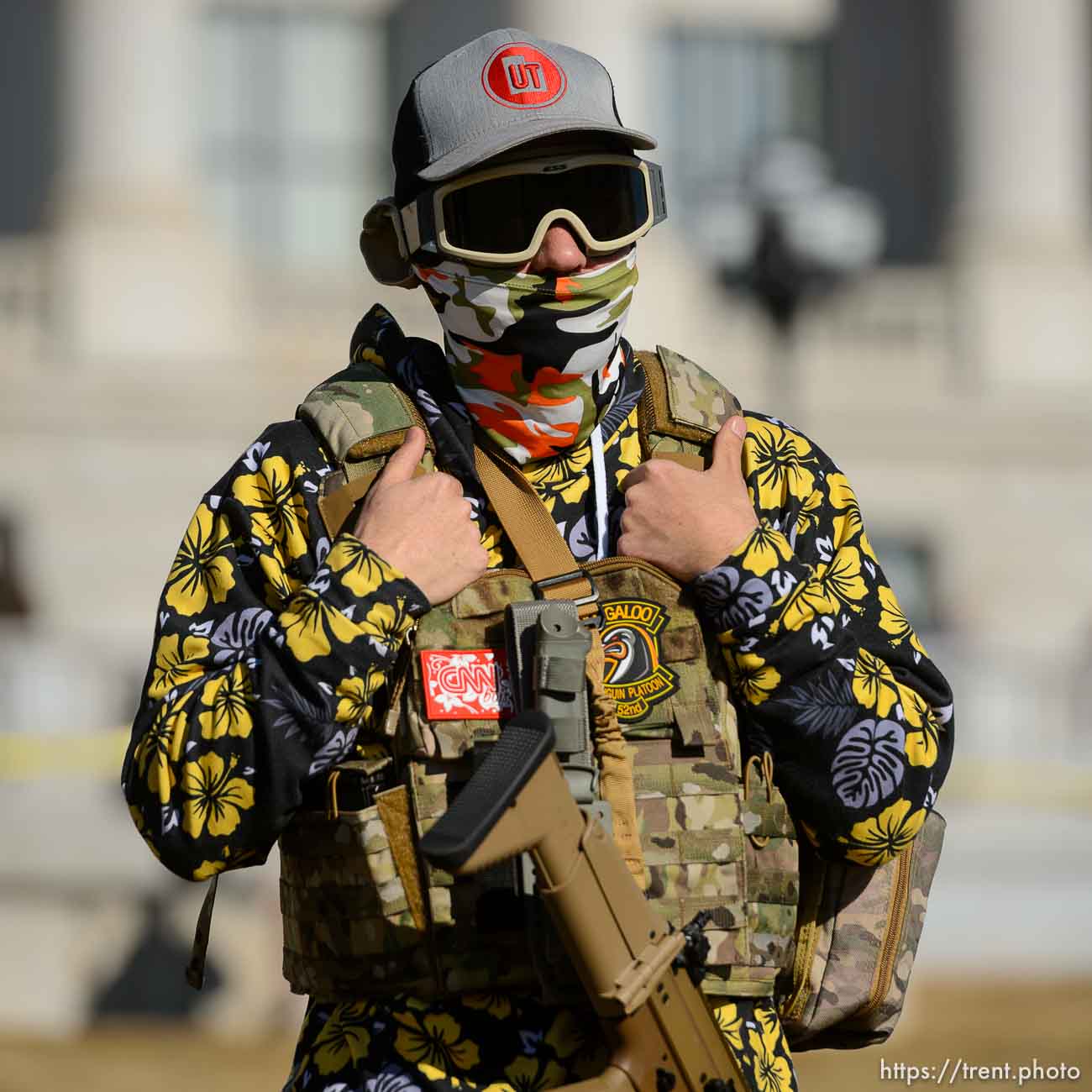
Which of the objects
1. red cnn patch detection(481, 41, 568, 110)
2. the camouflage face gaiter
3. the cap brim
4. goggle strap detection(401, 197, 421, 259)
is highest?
red cnn patch detection(481, 41, 568, 110)

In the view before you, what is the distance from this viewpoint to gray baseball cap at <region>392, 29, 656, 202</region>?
3.05m

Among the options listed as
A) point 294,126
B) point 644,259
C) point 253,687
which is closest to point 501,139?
point 253,687

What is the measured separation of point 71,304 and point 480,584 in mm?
17310

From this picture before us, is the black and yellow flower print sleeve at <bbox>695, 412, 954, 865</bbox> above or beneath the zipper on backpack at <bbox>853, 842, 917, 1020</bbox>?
above

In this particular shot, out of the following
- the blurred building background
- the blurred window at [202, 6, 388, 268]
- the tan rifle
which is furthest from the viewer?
the blurred window at [202, 6, 388, 268]

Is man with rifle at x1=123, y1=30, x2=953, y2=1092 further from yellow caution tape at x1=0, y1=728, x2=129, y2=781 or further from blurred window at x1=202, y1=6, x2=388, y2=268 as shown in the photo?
blurred window at x1=202, y1=6, x2=388, y2=268

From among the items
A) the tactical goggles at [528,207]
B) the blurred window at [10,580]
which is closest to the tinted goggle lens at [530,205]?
the tactical goggles at [528,207]

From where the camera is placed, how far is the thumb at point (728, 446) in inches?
123

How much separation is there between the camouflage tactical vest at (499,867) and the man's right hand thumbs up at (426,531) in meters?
0.06

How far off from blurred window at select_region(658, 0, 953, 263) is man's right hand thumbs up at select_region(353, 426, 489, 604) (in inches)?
829

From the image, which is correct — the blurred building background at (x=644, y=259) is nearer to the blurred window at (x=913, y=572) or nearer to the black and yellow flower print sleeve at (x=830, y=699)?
the blurred window at (x=913, y=572)

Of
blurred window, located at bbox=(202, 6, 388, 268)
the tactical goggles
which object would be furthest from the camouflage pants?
blurred window, located at bbox=(202, 6, 388, 268)

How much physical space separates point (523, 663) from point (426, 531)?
22cm
